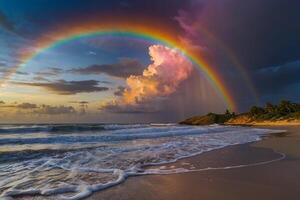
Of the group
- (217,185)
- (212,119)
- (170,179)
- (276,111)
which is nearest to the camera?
(217,185)

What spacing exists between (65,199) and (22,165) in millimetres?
4821

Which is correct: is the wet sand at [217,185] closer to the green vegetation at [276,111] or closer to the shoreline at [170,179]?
the shoreline at [170,179]

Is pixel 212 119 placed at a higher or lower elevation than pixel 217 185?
higher

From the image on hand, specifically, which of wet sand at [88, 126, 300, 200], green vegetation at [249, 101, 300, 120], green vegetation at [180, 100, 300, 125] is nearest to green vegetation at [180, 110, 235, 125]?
green vegetation at [180, 100, 300, 125]

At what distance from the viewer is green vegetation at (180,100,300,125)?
76856 millimetres

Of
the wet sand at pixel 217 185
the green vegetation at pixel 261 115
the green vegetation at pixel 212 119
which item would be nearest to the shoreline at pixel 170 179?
the wet sand at pixel 217 185

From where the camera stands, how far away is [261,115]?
83875 mm

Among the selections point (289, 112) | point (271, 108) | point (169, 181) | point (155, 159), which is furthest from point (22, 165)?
point (271, 108)

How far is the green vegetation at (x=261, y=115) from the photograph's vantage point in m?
76.9

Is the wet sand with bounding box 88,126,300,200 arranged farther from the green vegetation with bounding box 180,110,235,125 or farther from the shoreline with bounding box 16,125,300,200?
the green vegetation with bounding box 180,110,235,125

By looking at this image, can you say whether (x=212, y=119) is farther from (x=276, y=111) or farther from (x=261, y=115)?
(x=276, y=111)

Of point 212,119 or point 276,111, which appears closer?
point 276,111

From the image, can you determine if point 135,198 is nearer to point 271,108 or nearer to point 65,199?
point 65,199

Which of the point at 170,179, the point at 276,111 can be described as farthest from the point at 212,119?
the point at 170,179
